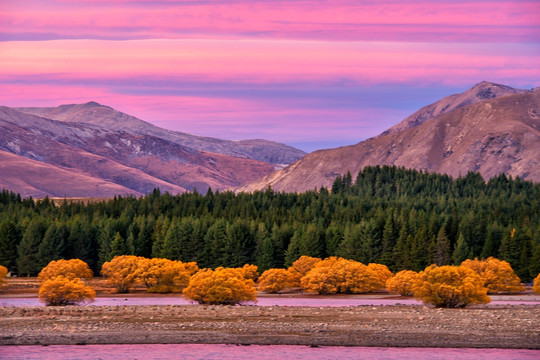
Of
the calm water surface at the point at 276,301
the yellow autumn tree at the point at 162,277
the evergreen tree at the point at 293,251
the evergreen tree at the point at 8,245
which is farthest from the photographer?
the evergreen tree at the point at 8,245

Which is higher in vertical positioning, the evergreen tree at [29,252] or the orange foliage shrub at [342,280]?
the evergreen tree at [29,252]

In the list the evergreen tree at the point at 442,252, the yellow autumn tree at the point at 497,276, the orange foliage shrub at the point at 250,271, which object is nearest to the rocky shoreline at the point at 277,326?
the yellow autumn tree at the point at 497,276

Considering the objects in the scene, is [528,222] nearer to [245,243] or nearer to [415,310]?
[245,243]

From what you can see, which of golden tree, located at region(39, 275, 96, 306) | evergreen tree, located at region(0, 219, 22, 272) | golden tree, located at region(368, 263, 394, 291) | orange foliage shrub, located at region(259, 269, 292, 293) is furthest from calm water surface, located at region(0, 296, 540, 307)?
evergreen tree, located at region(0, 219, 22, 272)

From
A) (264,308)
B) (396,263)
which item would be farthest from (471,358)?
(396,263)

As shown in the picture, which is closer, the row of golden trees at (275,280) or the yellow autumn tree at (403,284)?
the row of golden trees at (275,280)

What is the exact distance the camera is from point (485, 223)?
161 metres

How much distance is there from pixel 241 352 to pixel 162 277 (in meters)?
57.5

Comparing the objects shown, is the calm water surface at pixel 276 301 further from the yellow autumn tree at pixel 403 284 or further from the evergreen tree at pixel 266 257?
the evergreen tree at pixel 266 257

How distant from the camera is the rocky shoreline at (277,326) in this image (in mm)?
69125

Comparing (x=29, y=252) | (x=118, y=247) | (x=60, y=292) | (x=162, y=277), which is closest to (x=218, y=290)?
(x=60, y=292)

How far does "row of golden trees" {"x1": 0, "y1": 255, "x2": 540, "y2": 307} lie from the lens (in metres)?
89.1

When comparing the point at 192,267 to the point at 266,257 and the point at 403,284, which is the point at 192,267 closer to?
the point at 266,257

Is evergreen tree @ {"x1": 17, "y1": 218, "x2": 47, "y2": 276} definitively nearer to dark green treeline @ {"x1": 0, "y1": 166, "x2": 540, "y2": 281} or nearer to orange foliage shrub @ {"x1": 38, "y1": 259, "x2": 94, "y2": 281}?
dark green treeline @ {"x1": 0, "y1": 166, "x2": 540, "y2": 281}
